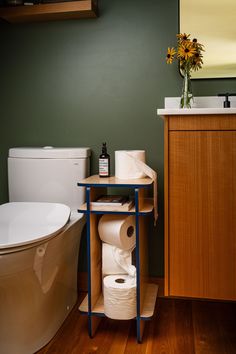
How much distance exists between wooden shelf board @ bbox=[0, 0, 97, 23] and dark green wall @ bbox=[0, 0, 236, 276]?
0.21ft

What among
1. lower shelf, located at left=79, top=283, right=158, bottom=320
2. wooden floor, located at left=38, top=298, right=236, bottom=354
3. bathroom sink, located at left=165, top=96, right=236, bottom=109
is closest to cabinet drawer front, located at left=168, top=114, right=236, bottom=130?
bathroom sink, located at left=165, top=96, right=236, bottom=109

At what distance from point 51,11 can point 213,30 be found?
841 mm

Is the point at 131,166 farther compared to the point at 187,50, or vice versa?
the point at 187,50

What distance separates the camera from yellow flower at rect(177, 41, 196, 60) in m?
1.84

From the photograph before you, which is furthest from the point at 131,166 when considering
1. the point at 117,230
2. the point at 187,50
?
the point at 187,50

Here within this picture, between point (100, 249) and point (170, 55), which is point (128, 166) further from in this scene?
point (170, 55)

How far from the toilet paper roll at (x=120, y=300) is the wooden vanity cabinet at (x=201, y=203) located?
0.25 m

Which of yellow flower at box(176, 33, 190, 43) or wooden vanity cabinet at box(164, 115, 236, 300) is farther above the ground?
yellow flower at box(176, 33, 190, 43)

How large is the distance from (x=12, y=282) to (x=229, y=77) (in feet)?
4.69

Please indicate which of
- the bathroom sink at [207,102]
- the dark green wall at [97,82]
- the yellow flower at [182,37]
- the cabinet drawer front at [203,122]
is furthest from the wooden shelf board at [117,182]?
the yellow flower at [182,37]

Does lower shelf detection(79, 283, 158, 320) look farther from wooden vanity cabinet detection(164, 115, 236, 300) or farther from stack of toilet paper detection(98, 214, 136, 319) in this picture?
wooden vanity cabinet detection(164, 115, 236, 300)

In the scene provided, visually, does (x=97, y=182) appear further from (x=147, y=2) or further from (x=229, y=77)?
(x=147, y=2)

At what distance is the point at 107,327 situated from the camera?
6.00ft

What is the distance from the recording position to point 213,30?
6.51 ft
